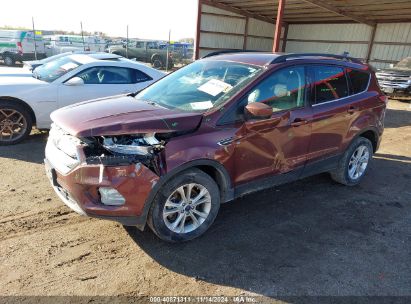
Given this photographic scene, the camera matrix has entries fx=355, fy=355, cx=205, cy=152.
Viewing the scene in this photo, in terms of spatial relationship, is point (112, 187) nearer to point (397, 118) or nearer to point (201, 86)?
point (201, 86)

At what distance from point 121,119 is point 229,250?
5.37ft

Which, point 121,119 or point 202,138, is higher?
point 121,119

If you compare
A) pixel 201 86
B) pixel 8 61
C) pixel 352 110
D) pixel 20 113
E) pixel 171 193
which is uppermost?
pixel 201 86

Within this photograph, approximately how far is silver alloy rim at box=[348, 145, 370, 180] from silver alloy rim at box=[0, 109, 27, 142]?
551 centimetres

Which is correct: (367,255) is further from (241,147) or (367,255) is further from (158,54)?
(158,54)

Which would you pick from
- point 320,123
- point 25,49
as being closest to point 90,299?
point 320,123

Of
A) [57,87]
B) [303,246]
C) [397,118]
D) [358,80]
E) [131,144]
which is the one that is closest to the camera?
[131,144]

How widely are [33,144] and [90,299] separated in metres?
4.47

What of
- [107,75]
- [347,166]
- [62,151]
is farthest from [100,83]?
[347,166]

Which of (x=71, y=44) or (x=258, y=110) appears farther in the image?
(x=71, y=44)

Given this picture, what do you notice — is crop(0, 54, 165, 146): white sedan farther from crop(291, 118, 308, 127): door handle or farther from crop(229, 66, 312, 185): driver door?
crop(291, 118, 308, 127): door handle

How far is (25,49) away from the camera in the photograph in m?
20.9

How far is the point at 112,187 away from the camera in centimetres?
306

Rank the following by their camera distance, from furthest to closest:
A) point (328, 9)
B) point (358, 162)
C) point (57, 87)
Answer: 1. point (328, 9)
2. point (57, 87)
3. point (358, 162)
